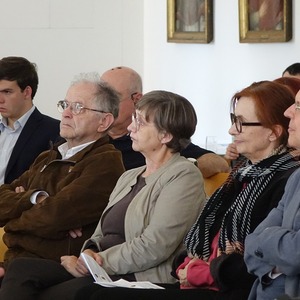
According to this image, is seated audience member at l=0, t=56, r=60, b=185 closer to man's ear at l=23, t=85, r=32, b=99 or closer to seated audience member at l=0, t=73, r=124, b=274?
man's ear at l=23, t=85, r=32, b=99

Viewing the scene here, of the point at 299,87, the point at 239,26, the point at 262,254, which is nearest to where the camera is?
the point at 262,254

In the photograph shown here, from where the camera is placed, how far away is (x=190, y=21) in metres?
8.98

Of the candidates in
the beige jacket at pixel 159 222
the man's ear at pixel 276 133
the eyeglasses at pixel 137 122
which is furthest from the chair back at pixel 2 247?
the man's ear at pixel 276 133

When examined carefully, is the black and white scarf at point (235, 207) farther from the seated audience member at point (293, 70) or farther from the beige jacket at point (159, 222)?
the seated audience member at point (293, 70)

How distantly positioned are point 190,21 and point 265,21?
148 centimetres

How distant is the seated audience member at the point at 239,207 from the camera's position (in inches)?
161

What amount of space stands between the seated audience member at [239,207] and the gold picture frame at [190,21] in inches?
166

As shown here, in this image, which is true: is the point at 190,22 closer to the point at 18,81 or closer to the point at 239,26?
the point at 239,26

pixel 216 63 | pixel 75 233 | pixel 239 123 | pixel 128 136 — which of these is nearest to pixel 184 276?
pixel 239 123

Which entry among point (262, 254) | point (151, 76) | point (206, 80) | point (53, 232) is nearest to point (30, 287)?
point (53, 232)

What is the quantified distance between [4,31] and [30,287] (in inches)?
243

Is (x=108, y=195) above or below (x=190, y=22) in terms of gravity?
below

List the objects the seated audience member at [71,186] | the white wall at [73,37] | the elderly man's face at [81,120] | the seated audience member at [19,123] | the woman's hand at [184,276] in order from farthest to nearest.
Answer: the white wall at [73,37] < the seated audience member at [19,123] < the elderly man's face at [81,120] < the seated audience member at [71,186] < the woman's hand at [184,276]

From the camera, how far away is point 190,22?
898 centimetres
